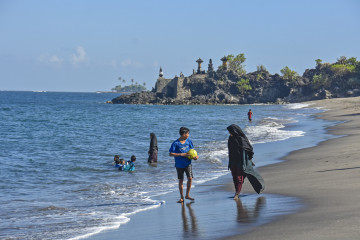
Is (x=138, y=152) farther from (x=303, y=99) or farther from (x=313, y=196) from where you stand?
(x=303, y=99)

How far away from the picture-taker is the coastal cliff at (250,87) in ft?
415

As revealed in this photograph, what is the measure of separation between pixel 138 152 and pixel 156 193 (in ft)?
37.3

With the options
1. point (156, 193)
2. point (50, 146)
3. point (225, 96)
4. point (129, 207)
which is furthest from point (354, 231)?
point (225, 96)

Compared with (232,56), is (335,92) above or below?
below

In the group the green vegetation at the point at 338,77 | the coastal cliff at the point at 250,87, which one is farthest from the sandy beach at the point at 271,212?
the green vegetation at the point at 338,77

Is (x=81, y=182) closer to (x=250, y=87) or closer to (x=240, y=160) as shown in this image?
(x=240, y=160)

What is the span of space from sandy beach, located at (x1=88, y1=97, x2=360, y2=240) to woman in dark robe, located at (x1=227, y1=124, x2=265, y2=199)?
30 centimetres

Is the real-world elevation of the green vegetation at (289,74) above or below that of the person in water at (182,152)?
above

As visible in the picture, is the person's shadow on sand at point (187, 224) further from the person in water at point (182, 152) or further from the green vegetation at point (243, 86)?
the green vegetation at point (243, 86)

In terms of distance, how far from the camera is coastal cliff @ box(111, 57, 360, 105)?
415 ft

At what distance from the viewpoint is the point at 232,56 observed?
15012 cm

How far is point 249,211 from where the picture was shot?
8.76 meters

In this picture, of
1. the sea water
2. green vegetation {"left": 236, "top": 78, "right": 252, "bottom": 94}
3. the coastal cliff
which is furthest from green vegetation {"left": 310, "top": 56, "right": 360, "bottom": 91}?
the sea water

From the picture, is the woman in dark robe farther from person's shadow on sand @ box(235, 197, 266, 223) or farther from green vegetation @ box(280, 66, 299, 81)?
green vegetation @ box(280, 66, 299, 81)
